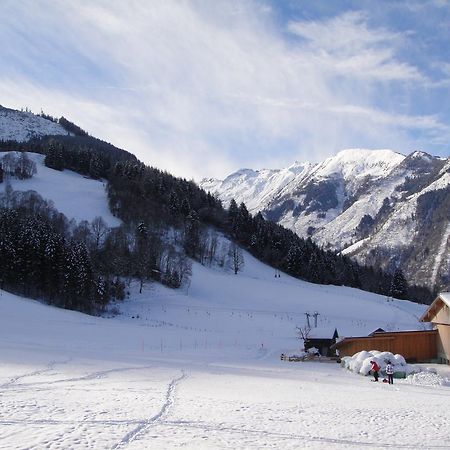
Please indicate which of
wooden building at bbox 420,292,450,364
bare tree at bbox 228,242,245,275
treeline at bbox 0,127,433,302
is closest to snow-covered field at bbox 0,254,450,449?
wooden building at bbox 420,292,450,364

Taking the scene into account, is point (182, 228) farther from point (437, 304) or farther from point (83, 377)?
point (83, 377)

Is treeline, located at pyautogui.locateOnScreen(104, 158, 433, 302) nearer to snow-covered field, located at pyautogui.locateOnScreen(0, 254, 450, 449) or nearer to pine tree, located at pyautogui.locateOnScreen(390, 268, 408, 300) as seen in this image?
pine tree, located at pyautogui.locateOnScreen(390, 268, 408, 300)

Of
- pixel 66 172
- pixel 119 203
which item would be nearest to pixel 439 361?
pixel 119 203

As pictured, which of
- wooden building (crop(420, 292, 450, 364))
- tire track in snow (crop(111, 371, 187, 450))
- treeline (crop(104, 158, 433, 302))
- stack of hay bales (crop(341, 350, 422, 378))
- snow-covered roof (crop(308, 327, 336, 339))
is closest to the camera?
tire track in snow (crop(111, 371, 187, 450))

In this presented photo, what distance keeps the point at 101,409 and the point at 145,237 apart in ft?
262

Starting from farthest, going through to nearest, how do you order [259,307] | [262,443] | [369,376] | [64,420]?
[259,307], [369,376], [64,420], [262,443]

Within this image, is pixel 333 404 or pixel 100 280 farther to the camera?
pixel 100 280

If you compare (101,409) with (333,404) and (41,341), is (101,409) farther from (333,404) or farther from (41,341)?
(41,341)

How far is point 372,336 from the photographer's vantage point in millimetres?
Result: 40656

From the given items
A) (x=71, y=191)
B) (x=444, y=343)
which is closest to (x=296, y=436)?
(x=444, y=343)

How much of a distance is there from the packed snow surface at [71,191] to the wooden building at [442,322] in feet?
228

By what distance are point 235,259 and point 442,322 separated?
65278mm

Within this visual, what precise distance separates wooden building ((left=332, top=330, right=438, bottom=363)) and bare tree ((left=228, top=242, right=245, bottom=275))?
6023cm

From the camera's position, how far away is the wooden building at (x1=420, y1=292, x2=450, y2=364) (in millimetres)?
37250
